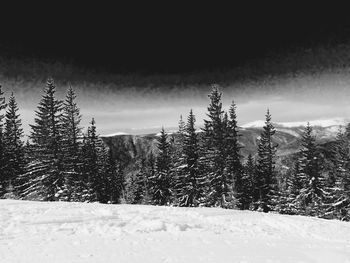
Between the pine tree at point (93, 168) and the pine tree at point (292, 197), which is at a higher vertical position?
the pine tree at point (93, 168)

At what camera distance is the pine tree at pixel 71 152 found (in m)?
30.8

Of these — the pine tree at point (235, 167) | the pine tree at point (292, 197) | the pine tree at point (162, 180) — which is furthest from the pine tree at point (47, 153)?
the pine tree at point (292, 197)

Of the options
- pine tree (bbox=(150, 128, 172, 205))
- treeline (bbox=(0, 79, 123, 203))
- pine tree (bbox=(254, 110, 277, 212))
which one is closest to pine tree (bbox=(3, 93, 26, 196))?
treeline (bbox=(0, 79, 123, 203))

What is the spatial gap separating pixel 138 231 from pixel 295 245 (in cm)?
582

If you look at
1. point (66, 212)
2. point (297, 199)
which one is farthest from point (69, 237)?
point (297, 199)

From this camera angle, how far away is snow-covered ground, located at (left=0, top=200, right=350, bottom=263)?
9.48 meters

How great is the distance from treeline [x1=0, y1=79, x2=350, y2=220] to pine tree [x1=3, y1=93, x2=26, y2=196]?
18 centimetres

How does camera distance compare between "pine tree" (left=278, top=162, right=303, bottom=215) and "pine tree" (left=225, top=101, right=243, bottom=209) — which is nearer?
"pine tree" (left=225, top=101, right=243, bottom=209)

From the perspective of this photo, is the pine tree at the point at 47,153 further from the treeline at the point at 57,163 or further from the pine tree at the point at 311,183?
the pine tree at the point at 311,183

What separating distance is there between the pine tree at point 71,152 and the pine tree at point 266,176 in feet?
64.6

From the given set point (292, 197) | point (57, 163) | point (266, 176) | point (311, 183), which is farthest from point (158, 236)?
point (292, 197)

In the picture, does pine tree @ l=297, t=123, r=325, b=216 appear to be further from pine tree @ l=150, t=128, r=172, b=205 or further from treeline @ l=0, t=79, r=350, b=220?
pine tree @ l=150, t=128, r=172, b=205

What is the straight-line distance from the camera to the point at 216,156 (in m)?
33.4

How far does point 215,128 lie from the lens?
34844mm
